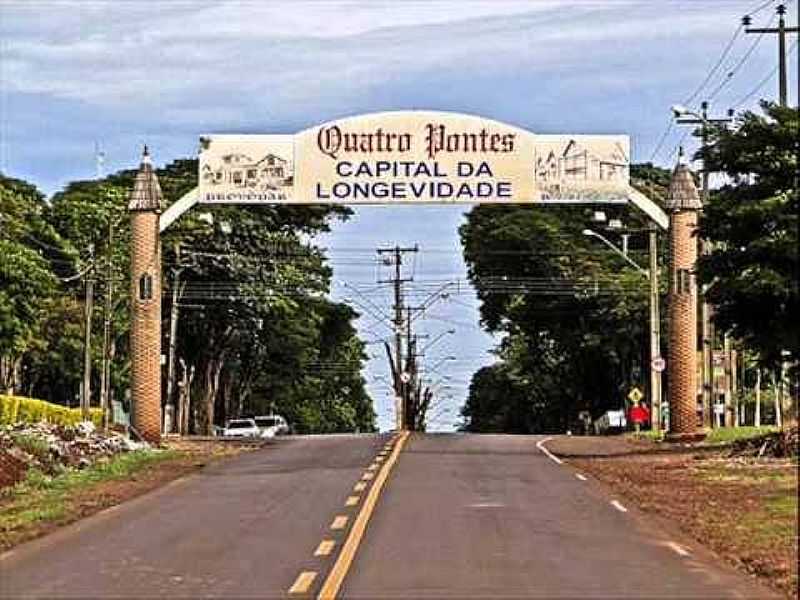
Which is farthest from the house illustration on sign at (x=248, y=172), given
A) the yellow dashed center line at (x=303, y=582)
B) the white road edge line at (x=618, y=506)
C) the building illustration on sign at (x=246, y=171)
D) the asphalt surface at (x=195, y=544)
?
the yellow dashed center line at (x=303, y=582)

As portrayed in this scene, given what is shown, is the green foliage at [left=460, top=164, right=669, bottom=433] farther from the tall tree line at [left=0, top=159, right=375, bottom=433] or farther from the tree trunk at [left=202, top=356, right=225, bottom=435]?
the tree trunk at [left=202, top=356, right=225, bottom=435]

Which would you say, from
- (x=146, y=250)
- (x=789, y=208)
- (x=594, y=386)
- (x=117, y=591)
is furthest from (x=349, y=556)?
(x=594, y=386)

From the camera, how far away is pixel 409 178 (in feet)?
139

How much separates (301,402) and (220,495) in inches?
2989

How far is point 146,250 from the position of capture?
147 feet

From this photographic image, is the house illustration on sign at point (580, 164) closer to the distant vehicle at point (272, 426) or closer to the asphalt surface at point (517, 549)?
the asphalt surface at point (517, 549)

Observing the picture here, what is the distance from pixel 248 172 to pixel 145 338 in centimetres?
527

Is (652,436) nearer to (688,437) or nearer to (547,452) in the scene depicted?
(688,437)

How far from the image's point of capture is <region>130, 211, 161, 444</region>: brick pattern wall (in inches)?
1754

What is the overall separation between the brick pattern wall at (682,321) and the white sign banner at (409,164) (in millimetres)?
2420

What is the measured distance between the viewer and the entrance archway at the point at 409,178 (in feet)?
139

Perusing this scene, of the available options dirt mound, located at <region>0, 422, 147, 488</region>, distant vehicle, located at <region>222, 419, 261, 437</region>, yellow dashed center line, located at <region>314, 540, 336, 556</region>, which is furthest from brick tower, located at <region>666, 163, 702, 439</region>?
yellow dashed center line, located at <region>314, 540, 336, 556</region>

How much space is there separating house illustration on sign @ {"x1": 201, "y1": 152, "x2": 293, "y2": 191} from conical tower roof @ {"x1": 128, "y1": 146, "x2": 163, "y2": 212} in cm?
230

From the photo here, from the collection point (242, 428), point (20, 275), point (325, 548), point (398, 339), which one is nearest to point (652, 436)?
point (20, 275)
